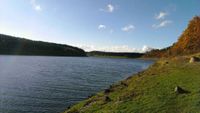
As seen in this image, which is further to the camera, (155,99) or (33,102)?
(33,102)

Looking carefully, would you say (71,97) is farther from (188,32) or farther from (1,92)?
(188,32)

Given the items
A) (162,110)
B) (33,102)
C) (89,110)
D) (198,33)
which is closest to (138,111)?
(162,110)

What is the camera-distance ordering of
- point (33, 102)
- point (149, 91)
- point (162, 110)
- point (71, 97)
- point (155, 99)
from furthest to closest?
point (71, 97)
point (33, 102)
point (149, 91)
point (155, 99)
point (162, 110)

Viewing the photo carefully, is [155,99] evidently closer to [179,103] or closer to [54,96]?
[179,103]

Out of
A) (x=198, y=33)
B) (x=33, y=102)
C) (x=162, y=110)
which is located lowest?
(x=33, y=102)

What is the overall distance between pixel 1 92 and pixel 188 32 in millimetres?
120366

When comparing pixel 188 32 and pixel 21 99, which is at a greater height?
pixel 188 32

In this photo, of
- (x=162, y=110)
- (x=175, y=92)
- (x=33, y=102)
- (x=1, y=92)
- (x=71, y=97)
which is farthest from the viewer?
(x=1, y=92)

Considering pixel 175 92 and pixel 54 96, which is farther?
pixel 54 96

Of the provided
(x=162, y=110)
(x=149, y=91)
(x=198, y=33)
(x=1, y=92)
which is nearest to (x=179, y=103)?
(x=162, y=110)

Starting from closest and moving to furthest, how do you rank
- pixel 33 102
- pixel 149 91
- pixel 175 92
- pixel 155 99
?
pixel 155 99
pixel 175 92
pixel 149 91
pixel 33 102

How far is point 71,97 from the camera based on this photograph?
45.2 metres

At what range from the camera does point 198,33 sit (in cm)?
13900

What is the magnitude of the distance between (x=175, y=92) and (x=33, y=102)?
2125 cm
